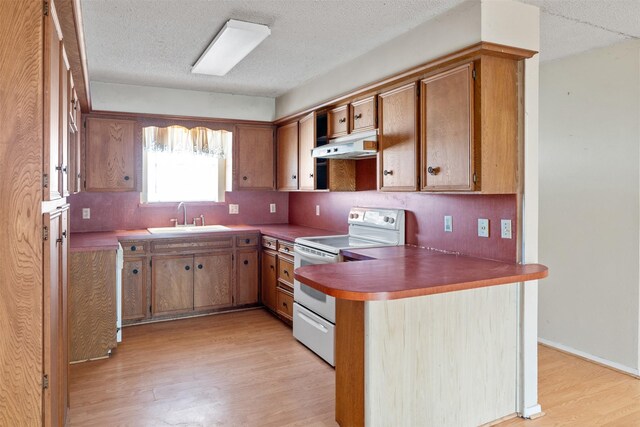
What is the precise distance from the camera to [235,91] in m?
4.87

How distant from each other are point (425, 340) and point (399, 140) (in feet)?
A: 4.69

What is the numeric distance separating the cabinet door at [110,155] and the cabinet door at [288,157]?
1558 millimetres

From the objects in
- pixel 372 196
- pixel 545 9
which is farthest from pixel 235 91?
pixel 545 9

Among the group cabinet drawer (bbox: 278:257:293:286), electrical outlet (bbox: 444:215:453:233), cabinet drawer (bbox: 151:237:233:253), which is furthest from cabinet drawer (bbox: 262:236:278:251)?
electrical outlet (bbox: 444:215:453:233)

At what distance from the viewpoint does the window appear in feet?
15.8

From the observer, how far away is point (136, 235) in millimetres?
4246

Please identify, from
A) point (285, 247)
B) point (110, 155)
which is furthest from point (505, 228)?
point (110, 155)

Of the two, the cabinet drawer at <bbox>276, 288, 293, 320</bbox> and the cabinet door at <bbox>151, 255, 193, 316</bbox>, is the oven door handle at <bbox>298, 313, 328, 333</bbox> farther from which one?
the cabinet door at <bbox>151, 255, 193, 316</bbox>

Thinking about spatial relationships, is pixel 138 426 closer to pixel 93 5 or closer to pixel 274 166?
pixel 93 5

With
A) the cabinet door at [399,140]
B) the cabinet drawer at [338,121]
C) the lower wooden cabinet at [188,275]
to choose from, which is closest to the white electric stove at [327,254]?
the cabinet door at [399,140]

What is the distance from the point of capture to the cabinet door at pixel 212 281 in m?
4.54

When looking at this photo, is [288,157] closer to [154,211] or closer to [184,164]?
[184,164]

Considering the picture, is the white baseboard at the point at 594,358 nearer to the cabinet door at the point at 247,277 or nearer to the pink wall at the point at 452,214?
the pink wall at the point at 452,214

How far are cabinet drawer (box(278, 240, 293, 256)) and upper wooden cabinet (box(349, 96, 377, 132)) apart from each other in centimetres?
122
